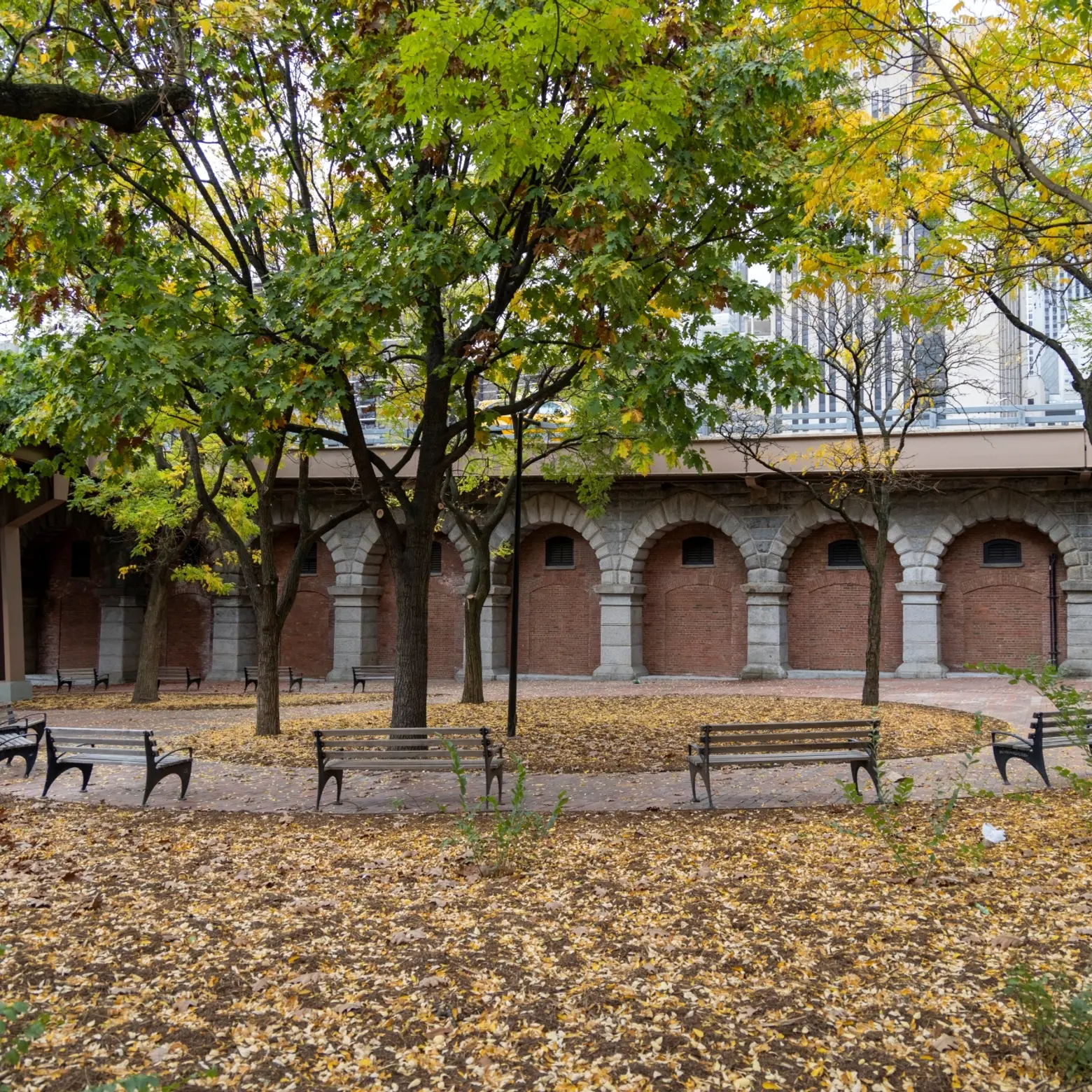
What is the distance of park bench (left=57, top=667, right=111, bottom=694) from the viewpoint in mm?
25156

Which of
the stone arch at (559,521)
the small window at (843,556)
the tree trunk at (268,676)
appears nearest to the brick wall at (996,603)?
the small window at (843,556)

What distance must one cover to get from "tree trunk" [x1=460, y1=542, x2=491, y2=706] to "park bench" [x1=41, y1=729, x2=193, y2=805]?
745 cm

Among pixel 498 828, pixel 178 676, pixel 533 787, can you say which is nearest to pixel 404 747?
pixel 533 787

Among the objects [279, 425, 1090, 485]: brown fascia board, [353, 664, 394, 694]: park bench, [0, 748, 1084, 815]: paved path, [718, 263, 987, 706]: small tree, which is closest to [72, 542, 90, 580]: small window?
[353, 664, 394, 694]: park bench

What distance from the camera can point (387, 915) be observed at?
5988 mm

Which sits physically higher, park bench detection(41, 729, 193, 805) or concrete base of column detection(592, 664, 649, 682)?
park bench detection(41, 729, 193, 805)

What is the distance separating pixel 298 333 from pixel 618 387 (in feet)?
10.3

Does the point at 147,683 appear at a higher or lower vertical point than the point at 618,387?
lower

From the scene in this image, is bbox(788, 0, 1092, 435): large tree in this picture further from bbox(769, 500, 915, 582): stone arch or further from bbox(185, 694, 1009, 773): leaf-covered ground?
bbox(769, 500, 915, 582): stone arch

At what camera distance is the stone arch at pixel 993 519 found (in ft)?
68.1

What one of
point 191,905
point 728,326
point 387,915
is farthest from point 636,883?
point 728,326

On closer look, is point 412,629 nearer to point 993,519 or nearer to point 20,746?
point 20,746

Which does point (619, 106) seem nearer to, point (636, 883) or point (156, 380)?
point (156, 380)

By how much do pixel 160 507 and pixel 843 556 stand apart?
49.0ft
